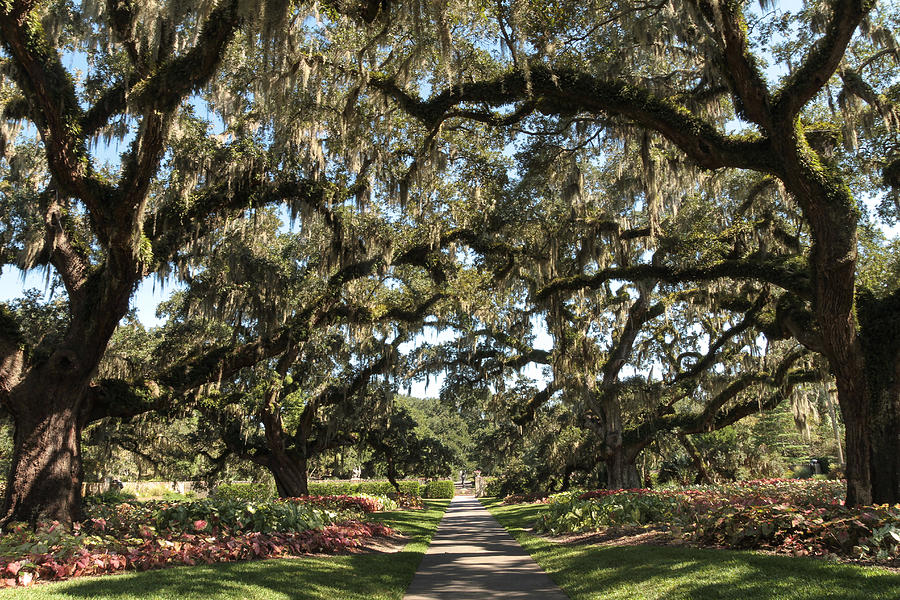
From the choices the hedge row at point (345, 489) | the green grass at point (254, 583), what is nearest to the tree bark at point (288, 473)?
the hedge row at point (345, 489)

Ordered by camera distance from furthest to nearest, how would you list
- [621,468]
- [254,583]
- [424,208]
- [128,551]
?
1. [621,468]
2. [424,208]
3. [128,551]
4. [254,583]

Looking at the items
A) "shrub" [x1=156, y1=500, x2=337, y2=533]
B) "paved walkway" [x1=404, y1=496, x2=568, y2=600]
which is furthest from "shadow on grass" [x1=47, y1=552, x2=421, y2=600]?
"shrub" [x1=156, y1=500, x2=337, y2=533]

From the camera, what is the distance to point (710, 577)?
573cm

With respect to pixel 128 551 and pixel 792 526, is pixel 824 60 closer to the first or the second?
pixel 792 526

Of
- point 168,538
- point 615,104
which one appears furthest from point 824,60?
point 168,538

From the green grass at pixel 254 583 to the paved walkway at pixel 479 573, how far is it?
392mm

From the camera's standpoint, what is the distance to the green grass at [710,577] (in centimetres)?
477

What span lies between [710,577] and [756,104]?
600cm

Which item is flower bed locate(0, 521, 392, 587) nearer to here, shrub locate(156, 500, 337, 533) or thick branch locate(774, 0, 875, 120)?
shrub locate(156, 500, 337, 533)

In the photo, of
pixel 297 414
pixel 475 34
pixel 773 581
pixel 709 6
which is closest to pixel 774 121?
pixel 709 6

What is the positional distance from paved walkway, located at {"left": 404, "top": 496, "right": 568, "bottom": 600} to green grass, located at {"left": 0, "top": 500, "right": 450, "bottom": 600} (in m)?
0.39

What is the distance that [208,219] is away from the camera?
1036 centimetres

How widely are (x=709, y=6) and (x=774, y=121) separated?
71.0 inches

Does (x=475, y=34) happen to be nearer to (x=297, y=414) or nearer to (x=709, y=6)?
(x=709, y=6)
